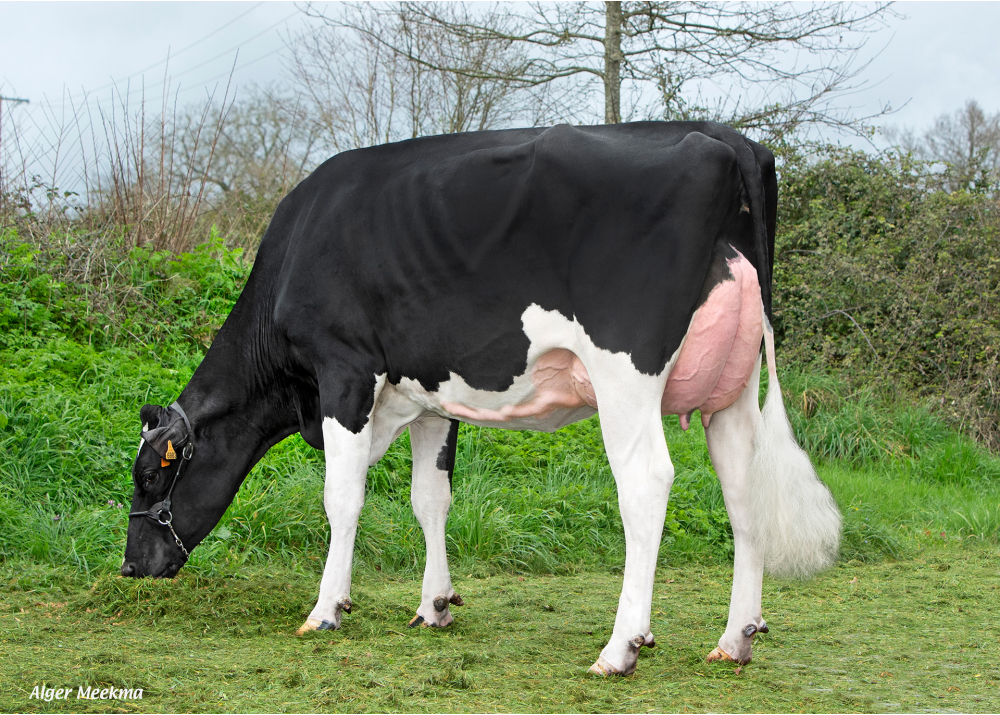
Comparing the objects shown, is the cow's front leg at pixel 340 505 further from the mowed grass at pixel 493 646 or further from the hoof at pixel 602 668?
the hoof at pixel 602 668

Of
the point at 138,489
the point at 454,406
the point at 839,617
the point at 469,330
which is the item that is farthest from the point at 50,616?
the point at 839,617

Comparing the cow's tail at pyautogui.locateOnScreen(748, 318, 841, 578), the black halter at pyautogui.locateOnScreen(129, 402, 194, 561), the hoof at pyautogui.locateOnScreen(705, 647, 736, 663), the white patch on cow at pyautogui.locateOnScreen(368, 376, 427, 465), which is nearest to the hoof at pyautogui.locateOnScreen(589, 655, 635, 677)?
the hoof at pyautogui.locateOnScreen(705, 647, 736, 663)

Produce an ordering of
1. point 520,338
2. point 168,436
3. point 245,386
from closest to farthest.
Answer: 1. point 520,338
2. point 168,436
3. point 245,386

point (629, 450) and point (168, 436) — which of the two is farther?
point (168, 436)

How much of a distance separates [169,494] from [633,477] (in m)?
2.25

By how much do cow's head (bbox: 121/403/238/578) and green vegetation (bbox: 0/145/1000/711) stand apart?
0.88 ft

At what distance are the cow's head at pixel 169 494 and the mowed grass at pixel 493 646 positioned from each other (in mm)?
241

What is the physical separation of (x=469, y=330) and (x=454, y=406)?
0.37 metres

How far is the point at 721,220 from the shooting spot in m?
3.39

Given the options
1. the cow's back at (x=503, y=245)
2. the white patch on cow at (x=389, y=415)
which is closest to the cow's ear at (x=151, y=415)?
the cow's back at (x=503, y=245)

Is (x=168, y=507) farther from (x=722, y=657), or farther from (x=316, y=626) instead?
(x=722, y=657)

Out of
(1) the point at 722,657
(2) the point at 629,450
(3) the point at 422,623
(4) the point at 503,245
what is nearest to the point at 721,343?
(2) the point at 629,450

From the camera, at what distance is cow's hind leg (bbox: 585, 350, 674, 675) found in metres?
3.24

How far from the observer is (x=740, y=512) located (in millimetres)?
3607
